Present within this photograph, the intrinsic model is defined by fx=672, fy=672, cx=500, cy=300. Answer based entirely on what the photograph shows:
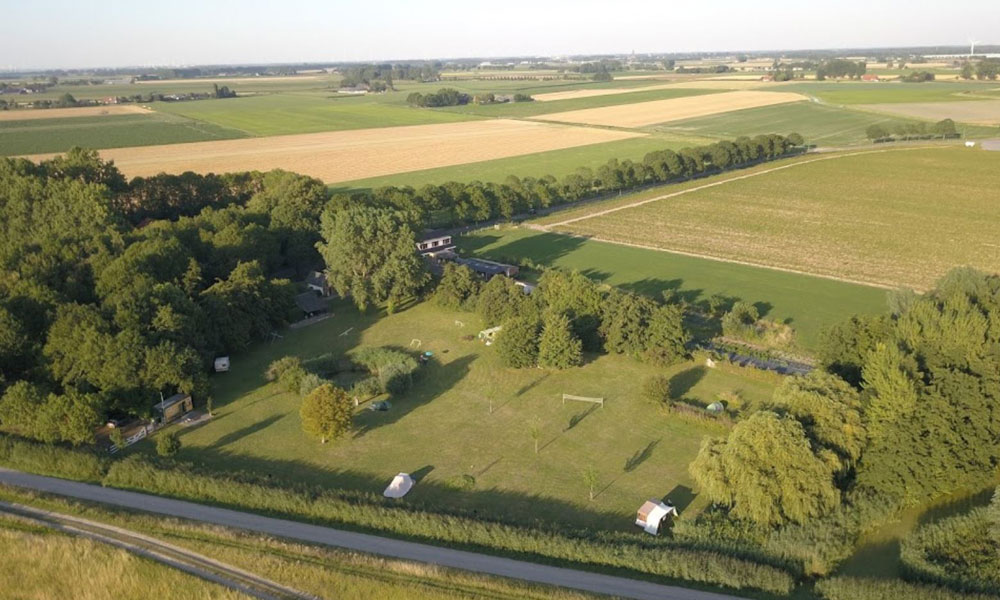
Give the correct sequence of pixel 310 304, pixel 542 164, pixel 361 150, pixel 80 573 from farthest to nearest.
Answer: pixel 361 150 < pixel 542 164 < pixel 310 304 < pixel 80 573

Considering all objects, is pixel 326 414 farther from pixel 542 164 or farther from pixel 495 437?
pixel 542 164

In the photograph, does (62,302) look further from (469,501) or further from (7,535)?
(469,501)

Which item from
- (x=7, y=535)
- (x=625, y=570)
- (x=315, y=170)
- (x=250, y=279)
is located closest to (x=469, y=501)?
(x=625, y=570)

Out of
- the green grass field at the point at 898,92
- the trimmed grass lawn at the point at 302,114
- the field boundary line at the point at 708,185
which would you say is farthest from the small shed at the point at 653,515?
the green grass field at the point at 898,92

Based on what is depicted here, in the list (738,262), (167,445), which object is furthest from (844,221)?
(167,445)

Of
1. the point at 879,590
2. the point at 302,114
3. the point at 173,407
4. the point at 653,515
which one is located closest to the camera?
the point at 879,590

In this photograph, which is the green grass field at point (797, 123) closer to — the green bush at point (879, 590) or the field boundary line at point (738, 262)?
the field boundary line at point (738, 262)

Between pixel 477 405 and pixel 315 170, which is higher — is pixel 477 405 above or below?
below
